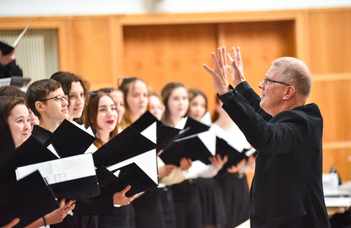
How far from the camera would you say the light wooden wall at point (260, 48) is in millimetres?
5234

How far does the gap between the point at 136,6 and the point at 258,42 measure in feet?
5.75

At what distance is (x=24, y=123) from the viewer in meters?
1.84

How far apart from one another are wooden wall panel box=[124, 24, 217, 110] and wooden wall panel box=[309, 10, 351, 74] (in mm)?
1361

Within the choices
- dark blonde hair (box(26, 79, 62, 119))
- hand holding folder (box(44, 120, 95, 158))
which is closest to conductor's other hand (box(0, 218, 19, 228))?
hand holding folder (box(44, 120, 95, 158))

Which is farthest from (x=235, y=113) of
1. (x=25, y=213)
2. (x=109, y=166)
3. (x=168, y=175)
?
(x=168, y=175)

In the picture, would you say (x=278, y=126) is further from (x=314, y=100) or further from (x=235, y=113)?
(x=314, y=100)

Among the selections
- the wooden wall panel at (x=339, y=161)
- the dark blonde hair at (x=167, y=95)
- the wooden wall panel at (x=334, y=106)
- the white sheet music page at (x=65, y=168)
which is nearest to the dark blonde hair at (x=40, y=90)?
the white sheet music page at (x=65, y=168)

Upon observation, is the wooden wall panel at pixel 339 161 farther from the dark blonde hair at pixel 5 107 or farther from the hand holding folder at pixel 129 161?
the dark blonde hair at pixel 5 107

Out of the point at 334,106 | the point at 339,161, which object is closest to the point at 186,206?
the point at 339,161

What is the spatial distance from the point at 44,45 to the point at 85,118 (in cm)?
258

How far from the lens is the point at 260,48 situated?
5477mm

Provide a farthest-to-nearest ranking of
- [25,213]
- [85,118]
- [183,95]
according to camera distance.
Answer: [183,95], [85,118], [25,213]

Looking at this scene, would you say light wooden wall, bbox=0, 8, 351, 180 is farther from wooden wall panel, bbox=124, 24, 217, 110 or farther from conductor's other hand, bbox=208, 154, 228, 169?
conductor's other hand, bbox=208, 154, 228, 169

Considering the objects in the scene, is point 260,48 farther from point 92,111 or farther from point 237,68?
point 237,68
